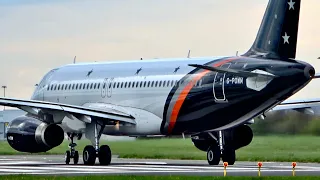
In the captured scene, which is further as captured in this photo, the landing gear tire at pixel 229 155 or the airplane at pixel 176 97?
the landing gear tire at pixel 229 155

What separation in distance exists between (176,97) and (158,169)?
198 inches

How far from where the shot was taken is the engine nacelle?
52.2m

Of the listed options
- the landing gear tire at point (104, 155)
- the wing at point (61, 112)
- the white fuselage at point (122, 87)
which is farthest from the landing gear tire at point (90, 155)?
the white fuselage at point (122, 87)

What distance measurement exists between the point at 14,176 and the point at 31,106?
36.3 ft

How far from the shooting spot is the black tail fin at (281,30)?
47.7 metres

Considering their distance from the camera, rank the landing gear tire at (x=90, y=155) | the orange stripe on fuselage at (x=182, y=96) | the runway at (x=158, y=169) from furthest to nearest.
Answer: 1. the landing gear tire at (x=90, y=155)
2. the orange stripe on fuselage at (x=182, y=96)
3. the runway at (x=158, y=169)

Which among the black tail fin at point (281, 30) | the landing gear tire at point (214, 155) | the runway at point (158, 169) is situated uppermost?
the black tail fin at point (281, 30)

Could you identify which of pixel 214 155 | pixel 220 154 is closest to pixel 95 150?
pixel 214 155

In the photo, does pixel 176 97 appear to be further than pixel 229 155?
No

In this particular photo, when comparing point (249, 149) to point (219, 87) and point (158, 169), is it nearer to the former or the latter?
point (219, 87)

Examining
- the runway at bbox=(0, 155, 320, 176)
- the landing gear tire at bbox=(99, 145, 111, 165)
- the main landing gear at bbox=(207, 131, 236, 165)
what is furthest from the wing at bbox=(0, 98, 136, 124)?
the main landing gear at bbox=(207, 131, 236, 165)

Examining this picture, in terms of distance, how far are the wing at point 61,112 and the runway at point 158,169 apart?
2.21 m

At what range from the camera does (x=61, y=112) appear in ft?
171

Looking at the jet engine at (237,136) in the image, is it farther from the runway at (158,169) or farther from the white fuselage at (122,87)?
the white fuselage at (122,87)
